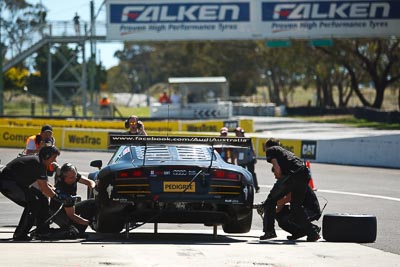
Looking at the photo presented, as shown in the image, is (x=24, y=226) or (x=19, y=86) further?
(x=19, y=86)

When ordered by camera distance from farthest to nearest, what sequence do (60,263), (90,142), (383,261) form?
(90,142), (383,261), (60,263)

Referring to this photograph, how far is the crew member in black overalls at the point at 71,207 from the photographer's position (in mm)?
12336

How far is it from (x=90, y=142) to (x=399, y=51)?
110 ft

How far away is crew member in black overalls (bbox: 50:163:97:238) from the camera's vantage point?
40.5 feet


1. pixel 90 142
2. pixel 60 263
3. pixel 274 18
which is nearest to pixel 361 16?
pixel 274 18

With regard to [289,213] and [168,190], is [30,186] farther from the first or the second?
[289,213]

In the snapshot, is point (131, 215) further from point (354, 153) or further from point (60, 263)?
point (354, 153)

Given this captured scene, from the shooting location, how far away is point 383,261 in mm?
9961

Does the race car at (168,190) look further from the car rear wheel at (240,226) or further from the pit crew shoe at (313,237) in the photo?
the pit crew shoe at (313,237)

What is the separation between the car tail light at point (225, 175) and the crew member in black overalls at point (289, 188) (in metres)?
0.71

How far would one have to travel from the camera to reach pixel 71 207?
40.8 feet

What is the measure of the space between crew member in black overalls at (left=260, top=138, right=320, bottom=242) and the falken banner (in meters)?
40.0

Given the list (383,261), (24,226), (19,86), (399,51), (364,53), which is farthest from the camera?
(19,86)

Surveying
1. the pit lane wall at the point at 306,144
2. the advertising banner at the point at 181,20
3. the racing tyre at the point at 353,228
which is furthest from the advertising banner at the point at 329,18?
the racing tyre at the point at 353,228
